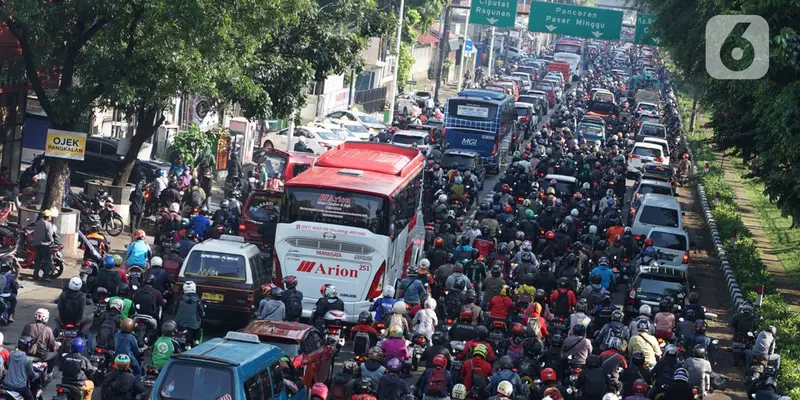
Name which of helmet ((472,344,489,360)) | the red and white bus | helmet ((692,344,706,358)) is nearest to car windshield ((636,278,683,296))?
the red and white bus

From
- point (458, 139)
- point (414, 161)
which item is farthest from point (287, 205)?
point (458, 139)

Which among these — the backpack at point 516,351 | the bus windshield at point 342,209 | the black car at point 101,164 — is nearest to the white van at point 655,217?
the bus windshield at point 342,209

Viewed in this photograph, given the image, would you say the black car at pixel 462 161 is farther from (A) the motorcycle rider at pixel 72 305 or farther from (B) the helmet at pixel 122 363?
(B) the helmet at pixel 122 363

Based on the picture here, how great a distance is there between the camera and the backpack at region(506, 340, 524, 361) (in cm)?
1770

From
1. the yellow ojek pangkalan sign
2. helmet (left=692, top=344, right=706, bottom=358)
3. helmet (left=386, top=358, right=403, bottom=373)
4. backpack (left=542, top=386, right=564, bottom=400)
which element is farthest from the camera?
the yellow ojek pangkalan sign

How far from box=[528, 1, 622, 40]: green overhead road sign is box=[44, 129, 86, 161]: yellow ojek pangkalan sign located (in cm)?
4402

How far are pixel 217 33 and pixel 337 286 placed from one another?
5.62 metres

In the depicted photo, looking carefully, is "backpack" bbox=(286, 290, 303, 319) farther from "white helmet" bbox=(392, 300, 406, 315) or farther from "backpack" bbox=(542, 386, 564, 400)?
"backpack" bbox=(542, 386, 564, 400)

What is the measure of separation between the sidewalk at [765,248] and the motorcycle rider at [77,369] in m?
19.0

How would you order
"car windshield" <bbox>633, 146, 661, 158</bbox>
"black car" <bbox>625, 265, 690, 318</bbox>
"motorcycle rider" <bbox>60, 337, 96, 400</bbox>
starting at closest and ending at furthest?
"motorcycle rider" <bbox>60, 337, 96, 400</bbox> < "black car" <bbox>625, 265, 690, 318</bbox> < "car windshield" <bbox>633, 146, 661, 158</bbox>

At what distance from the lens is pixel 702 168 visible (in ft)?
169

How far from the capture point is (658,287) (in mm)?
23875

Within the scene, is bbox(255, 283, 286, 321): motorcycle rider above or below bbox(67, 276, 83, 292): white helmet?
below

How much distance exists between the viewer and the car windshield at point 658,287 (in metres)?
23.8
